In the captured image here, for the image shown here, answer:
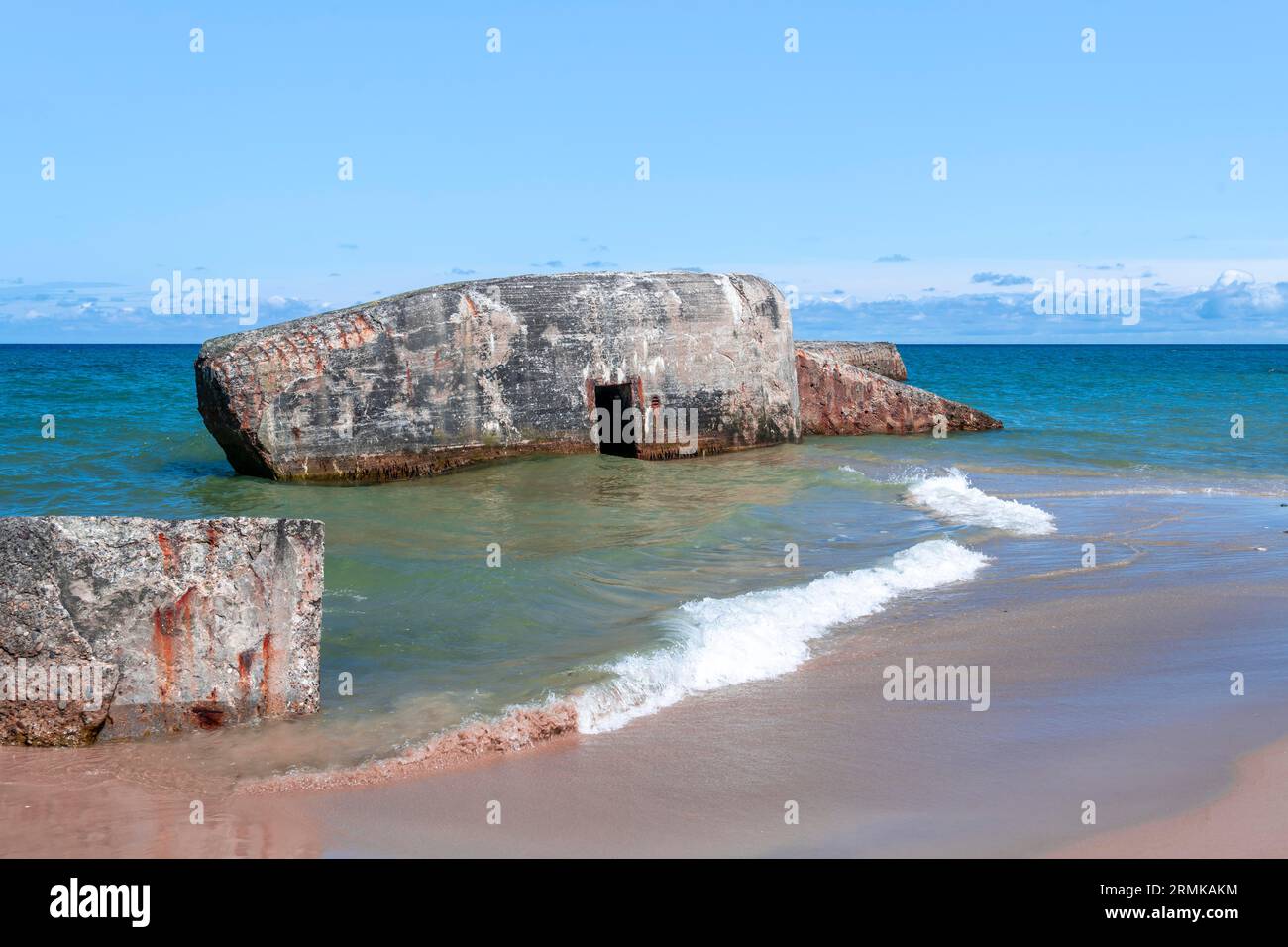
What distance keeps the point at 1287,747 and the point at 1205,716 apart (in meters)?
0.34

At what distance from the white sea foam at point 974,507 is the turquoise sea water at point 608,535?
4cm

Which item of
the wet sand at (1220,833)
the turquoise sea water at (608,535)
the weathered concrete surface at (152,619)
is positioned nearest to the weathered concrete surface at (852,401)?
the turquoise sea water at (608,535)

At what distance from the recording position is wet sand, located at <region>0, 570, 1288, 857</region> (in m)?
2.99

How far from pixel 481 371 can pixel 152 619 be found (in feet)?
19.6

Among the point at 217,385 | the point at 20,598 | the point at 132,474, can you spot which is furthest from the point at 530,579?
the point at 132,474

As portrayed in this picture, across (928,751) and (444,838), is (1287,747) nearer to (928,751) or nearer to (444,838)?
(928,751)

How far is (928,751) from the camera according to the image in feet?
11.9

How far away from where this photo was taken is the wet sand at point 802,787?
2.99 meters

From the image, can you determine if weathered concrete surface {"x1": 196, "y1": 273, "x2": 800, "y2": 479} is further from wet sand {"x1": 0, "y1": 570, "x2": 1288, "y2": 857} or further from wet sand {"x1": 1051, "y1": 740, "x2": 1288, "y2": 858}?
wet sand {"x1": 1051, "y1": 740, "x2": 1288, "y2": 858}

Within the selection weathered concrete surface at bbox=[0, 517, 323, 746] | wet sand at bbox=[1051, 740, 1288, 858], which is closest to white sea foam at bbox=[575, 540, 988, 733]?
weathered concrete surface at bbox=[0, 517, 323, 746]

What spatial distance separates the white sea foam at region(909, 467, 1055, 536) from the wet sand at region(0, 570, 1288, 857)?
10.8ft

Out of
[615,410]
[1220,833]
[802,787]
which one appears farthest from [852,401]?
[1220,833]

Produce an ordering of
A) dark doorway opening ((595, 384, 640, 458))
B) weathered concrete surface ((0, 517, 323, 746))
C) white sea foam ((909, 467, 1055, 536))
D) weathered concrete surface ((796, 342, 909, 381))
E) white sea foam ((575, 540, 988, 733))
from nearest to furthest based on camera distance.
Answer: weathered concrete surface ((0, 517, 323, 746)), white sea foam ((575, 540, 988, 733)), white sea foam ((909, 467, 1055, 536)), dark doorway opening ((595, 384, 640, 458)), weathered concrete surface ((796, 342, 909, 381))

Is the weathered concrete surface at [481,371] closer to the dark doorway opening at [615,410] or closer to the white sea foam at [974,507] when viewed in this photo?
the dark doorway opening at [615,410]
